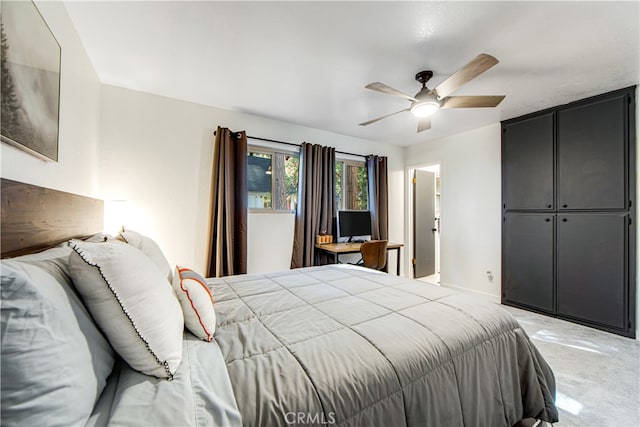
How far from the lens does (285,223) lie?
3480 mm

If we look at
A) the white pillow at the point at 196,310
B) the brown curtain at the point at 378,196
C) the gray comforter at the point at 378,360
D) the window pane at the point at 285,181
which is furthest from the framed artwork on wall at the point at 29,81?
the brown curtain at the point at 378,196

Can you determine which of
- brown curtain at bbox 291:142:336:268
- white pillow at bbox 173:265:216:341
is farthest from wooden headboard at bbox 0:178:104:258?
brown curtain at bbox 291:142:336:268

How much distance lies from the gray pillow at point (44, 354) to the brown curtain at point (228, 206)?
2.26 metres

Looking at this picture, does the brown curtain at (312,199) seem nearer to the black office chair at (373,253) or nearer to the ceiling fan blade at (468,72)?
the black office chair at (373,253)

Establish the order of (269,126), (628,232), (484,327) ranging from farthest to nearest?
(269,126)
(628,232)
(484,327)

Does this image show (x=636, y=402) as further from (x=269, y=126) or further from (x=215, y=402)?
(x=269, y=126)

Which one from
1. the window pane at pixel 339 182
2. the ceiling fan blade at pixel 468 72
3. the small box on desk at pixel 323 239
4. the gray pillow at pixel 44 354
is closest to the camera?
the gray pillow at pixel 44 354

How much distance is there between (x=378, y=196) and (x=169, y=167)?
9.80 ft

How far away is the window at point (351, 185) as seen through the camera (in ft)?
13.4

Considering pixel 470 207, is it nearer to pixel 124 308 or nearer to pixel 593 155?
pixel 593 155

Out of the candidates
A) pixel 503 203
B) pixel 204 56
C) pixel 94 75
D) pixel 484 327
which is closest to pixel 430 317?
pixel 484 327

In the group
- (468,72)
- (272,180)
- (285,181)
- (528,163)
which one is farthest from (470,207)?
(272,180)

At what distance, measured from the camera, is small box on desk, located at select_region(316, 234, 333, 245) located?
356cm

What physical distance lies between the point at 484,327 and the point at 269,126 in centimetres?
308
